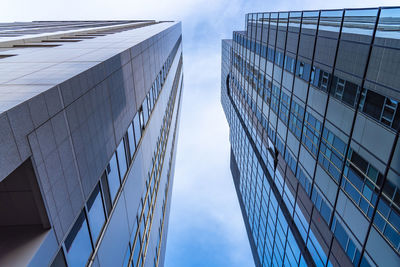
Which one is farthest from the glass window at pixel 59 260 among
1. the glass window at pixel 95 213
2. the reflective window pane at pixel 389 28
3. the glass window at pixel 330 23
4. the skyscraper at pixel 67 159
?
the glass window at pixel 330 23

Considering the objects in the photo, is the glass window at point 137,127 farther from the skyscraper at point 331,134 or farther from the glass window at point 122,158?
the skyscraper at point 331,134

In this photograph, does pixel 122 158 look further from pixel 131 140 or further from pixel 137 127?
pixel 137 127

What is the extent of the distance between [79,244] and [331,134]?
15.3m

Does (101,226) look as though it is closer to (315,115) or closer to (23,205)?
(23,205)

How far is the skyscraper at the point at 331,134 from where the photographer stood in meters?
11.7

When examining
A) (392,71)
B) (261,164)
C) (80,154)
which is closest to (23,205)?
(80,154)

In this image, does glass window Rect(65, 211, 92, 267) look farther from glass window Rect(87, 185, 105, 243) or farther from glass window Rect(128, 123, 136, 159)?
glass window Rect(128, 123, 136, 159)

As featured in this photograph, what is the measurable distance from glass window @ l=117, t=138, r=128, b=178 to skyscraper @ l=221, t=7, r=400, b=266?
12884 millimetres

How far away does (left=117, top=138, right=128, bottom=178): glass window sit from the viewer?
550 inches

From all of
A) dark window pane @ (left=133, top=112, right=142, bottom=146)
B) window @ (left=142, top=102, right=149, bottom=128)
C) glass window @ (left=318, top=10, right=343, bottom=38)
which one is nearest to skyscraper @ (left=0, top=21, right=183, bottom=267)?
→ dark window pane @ (left=133, top=112, right=142, bottom=146)

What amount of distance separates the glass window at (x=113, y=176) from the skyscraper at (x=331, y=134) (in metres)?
12.9

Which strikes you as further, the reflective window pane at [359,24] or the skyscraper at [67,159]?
the reflective window pane at [359,24]

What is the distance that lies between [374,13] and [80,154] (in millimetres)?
14894

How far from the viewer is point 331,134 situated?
1659 centimetres
